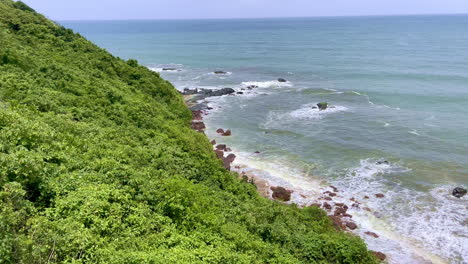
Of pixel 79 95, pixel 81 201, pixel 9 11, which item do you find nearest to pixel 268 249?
pixel 81 201

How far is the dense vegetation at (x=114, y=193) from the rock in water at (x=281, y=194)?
5281 millimetres

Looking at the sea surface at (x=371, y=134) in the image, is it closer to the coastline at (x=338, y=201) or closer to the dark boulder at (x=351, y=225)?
the coastline at (x=338, y=201)

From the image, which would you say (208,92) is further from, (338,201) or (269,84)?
(338,201)

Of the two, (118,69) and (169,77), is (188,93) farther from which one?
(118,69)

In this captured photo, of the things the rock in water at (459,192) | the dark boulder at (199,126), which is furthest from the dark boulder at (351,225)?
the dark boulder at (199,126)

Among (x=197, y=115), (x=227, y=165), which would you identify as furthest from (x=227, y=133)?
(x=227, y=165)

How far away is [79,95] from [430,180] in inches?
1309

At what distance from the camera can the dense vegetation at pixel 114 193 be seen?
979 centimetres

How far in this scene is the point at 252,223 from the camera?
53.6ft

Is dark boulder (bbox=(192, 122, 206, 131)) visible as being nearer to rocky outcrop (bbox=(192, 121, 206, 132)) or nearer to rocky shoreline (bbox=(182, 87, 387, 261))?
rocky outcrop (bbox=(192, 121, 206, 132))

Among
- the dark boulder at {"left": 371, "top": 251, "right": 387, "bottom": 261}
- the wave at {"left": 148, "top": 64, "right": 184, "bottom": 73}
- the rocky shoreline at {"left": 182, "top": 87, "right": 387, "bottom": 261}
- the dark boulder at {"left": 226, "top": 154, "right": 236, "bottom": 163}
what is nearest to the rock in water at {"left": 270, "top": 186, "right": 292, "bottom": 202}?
the rocky shoreline at {"left": 182, "top": 87, "right": 387, "bottom": 261}

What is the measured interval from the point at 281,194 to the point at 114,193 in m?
18.6

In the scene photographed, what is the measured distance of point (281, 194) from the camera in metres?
28.5

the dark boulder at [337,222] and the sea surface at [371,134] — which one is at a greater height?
the sea surface at [371,134]
